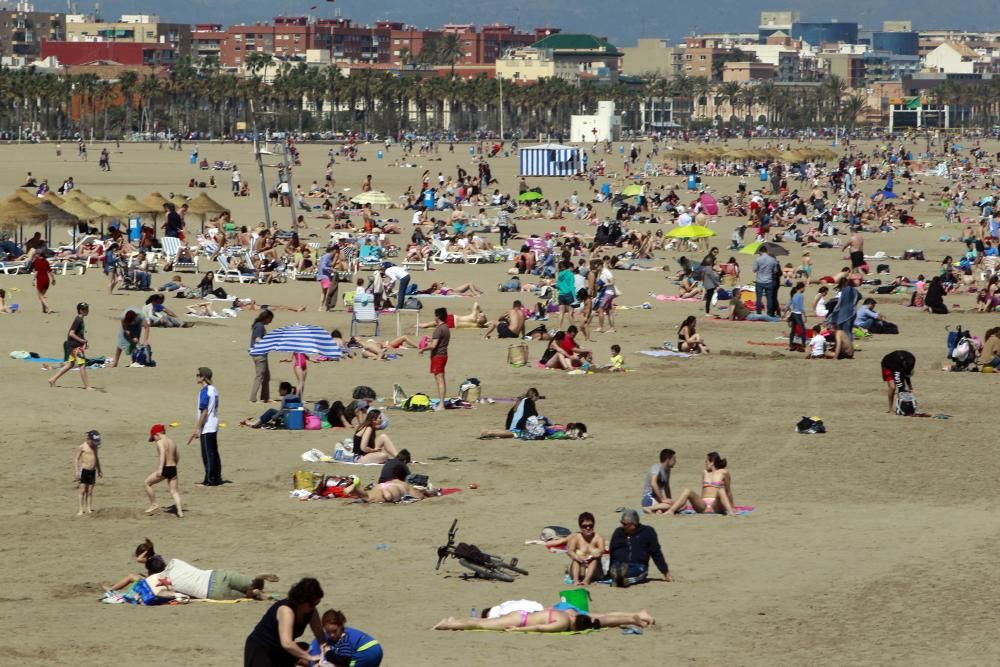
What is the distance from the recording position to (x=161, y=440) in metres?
13.4

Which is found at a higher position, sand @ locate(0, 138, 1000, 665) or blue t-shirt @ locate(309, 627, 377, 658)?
blue t-shirt @ locate(309, 627, 377, 658)

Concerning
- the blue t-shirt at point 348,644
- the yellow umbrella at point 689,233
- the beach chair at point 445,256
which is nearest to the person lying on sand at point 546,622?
the blue t-shirt at point 348,644

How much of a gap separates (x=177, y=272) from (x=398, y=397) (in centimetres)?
1312

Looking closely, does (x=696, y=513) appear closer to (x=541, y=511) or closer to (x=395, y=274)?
(x=541, y=511)

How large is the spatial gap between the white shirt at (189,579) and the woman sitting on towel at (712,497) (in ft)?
13.3

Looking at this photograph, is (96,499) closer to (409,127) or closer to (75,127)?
(75,127)

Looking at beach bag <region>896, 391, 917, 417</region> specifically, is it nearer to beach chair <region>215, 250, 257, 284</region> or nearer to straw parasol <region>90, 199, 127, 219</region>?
beach chair <region>215, 250, 257, 284</region>

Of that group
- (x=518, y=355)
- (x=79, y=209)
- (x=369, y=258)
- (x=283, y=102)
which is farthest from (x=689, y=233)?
(x=283, y=102)

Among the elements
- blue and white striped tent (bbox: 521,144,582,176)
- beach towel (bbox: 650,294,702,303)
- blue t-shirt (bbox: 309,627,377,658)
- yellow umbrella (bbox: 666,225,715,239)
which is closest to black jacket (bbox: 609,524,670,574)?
blue t-shirt (bbox: 309,627,377,658)

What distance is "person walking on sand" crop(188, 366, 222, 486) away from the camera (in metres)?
14.2

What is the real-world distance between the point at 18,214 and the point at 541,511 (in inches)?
755

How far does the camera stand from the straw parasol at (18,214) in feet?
98.9

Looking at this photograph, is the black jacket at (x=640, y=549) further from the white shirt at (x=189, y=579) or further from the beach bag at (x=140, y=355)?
the beach bag at (x=140, y=355)

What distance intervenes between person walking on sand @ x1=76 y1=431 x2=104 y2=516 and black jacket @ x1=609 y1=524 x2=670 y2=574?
418 cm
